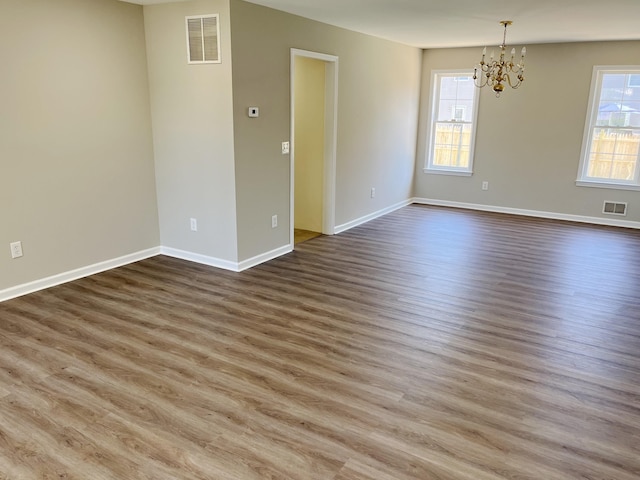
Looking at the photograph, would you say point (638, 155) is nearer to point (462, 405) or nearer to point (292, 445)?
point (462, 405)

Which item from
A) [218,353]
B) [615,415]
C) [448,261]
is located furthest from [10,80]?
[615,415]

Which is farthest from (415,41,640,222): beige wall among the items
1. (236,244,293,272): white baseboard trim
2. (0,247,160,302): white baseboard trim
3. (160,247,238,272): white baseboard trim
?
(0,247,160,302): white baseboard trim

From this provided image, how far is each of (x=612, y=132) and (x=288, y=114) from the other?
481cm

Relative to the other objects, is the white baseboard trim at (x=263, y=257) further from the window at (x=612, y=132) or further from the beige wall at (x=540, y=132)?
the window at (x=612, y=132)

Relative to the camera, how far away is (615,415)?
8.25 feet

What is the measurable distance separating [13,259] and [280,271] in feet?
7.38

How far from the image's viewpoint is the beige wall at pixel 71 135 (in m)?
3.71

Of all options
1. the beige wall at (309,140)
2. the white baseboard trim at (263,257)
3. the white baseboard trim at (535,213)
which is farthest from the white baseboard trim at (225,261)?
the white baseboard trim at (535,213)

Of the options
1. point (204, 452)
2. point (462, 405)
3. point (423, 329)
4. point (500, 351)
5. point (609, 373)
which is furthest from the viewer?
point (423, 329)

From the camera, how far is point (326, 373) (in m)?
2.88

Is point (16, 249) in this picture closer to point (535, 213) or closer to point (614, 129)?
point (535, 213)

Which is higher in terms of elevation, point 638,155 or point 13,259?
point 638,155

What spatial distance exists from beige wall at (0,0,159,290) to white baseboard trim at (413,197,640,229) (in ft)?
16.2

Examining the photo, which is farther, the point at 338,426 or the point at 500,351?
the point at 500,351
